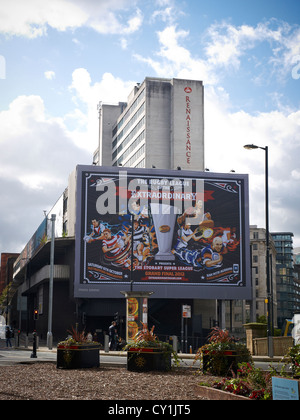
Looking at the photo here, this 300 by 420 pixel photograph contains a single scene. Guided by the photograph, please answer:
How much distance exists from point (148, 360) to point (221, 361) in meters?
2.30

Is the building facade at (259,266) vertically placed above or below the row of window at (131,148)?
below

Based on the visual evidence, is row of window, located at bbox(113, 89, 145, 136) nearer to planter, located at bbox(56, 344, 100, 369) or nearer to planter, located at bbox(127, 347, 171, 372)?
planter, located at bbox(56, 344, 100, 369)

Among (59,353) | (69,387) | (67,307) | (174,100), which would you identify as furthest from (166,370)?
(174,100)

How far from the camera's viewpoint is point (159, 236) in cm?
6141

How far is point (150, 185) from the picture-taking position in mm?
62750

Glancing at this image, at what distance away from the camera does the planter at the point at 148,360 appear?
57.0 feet

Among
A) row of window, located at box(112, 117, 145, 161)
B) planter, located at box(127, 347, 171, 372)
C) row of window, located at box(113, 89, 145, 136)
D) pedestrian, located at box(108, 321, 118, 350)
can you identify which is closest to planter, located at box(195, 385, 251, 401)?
planter, located at box(127, 347, 171, 372)

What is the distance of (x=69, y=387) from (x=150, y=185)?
49.9 meters

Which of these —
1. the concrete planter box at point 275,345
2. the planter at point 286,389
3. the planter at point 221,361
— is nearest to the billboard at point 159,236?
the concrete planter box at point 275,345

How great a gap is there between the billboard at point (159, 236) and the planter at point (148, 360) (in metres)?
43.1

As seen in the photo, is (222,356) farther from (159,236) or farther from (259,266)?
(259,266)

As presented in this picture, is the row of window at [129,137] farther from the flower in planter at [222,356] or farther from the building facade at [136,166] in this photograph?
the flower in planter at [222,356]

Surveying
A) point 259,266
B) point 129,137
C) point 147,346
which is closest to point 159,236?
point 147,346

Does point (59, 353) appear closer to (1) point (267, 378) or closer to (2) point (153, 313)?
(1) point (267, 378)
